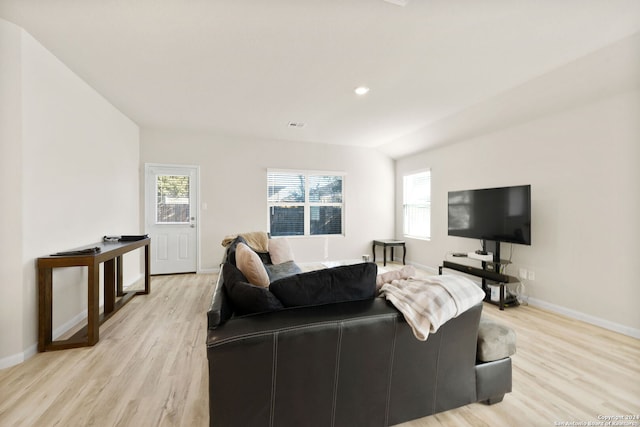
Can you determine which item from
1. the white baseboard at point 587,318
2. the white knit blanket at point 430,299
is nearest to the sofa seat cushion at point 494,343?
the white knit blanket at point 430,299

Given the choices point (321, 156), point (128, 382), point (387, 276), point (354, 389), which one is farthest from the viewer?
point (321, 156)

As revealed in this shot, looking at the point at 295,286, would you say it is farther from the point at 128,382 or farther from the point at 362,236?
the point at 362,236

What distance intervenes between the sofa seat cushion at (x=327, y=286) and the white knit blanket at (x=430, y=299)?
14cm

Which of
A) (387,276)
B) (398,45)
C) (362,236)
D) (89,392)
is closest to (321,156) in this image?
(362,236)

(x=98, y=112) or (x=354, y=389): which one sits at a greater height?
(x=98, y=112)

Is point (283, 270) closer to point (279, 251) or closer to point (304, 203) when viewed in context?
point (279, 251)

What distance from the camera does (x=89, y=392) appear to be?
1.82 meters

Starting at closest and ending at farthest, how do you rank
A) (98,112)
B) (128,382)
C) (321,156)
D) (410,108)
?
(128,382), (98,112), (410,108), (321,156)

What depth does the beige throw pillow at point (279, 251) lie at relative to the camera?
3896 mm

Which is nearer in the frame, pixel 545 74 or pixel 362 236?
pixel 545 74

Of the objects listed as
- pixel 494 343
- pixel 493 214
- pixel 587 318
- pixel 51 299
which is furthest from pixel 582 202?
pixel 51 299

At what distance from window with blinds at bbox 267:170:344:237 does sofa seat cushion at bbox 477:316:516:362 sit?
4.35 meters

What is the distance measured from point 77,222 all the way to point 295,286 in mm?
2786

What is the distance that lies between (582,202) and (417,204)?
289 cm
